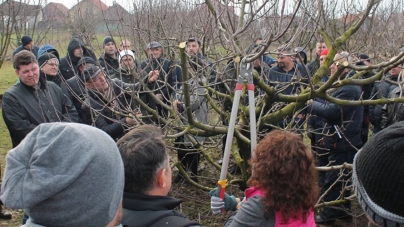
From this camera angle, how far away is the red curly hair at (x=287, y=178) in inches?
76.6

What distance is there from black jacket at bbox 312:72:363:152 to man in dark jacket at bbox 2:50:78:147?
100 inches

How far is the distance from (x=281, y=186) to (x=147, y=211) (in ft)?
2.06

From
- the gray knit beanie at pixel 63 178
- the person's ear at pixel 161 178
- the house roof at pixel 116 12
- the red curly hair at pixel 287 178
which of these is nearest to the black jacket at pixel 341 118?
the house roof at pixel 116 12

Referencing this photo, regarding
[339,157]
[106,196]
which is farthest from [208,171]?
[106,196]

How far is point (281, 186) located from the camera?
195cm

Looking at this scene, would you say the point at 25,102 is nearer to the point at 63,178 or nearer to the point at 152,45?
the point at 152,45

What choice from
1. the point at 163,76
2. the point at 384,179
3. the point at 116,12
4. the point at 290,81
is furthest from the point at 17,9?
the point at 384,179

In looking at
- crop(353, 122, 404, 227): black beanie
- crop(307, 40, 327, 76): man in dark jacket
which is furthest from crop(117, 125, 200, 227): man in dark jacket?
crop(307, 40, 327, 76): man in dark jacket

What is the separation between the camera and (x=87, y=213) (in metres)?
1.23

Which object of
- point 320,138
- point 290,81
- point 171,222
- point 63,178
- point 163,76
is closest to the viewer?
point 63,178

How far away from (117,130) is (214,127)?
1.10 meters

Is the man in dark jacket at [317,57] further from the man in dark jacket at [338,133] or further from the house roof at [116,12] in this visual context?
the house roof at [116,12]

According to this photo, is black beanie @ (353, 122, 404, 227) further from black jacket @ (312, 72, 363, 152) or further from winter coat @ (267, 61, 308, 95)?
black jacket @ (312, 72, 363, 152)

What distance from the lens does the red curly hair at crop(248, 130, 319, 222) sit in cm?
195
